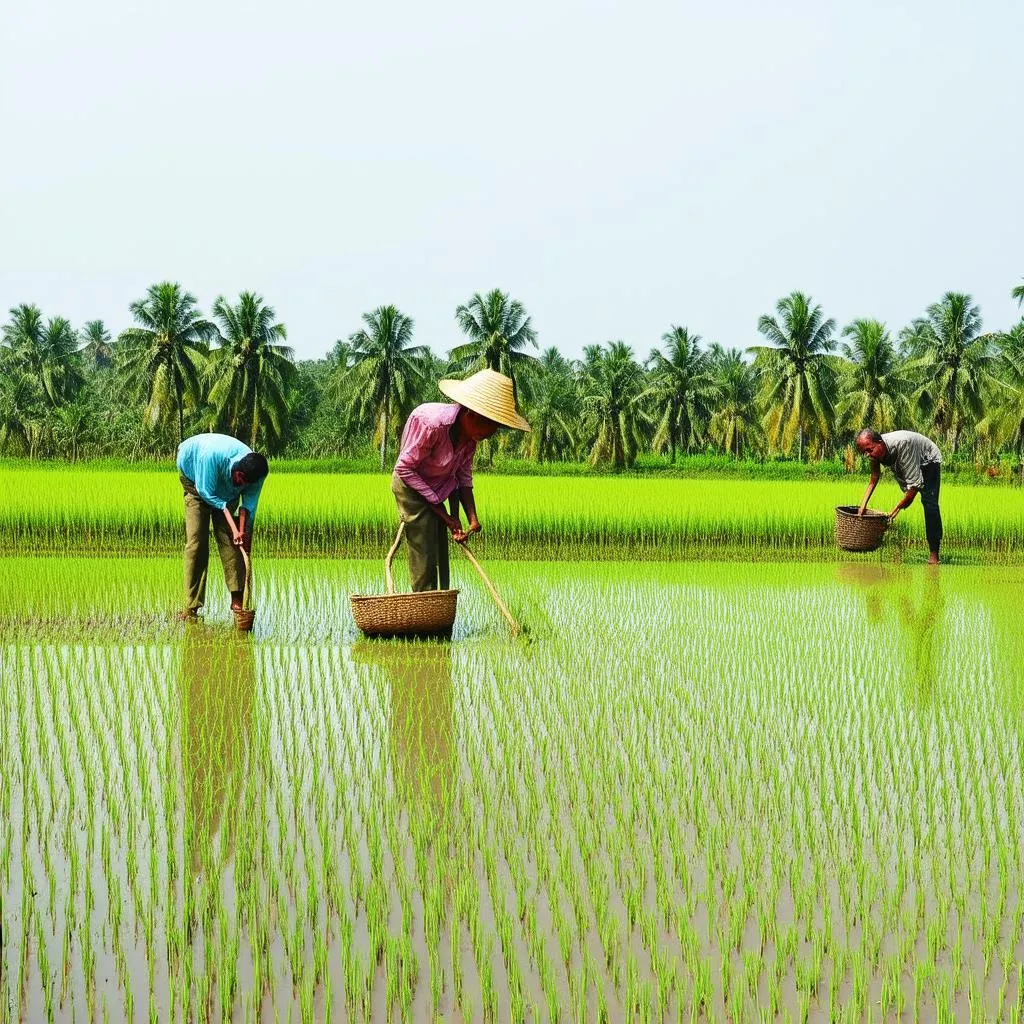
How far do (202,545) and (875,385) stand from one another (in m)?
35.2

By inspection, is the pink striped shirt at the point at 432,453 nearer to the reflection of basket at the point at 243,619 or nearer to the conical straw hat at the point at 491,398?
the conical straw hat at the point at 491,398

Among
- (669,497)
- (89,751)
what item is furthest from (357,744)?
(669,497)

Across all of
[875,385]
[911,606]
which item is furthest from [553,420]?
[911,606]

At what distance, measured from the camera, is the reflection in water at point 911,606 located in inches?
233

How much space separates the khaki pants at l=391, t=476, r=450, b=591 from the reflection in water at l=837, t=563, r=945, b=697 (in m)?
2.54

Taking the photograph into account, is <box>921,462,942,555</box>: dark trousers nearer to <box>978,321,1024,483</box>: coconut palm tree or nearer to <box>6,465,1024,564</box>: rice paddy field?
<box>6,465,1024,564</box>: rice paddy field

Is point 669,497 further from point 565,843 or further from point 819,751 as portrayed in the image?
point 565,843

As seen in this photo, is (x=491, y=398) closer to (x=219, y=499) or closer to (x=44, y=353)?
(x=219, y=499)

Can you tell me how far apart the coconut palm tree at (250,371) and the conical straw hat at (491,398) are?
31.9m

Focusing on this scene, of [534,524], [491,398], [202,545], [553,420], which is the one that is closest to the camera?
[491,398]

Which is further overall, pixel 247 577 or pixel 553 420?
pixel 553 420

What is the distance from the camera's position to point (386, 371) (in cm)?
3891

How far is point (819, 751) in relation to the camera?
4066 mm

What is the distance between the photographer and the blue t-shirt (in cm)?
647
